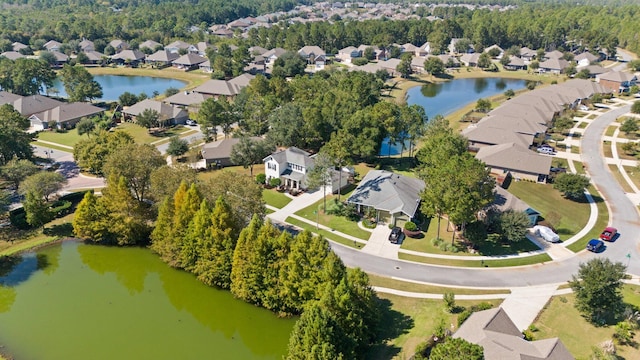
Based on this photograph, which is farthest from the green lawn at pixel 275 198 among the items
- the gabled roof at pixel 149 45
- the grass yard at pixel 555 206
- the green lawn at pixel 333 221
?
the gabled roof at pixel 149 45

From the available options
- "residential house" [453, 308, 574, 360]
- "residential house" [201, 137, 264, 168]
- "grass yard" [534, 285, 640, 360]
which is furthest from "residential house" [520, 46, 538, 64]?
"residential house" [453, 308, 574, 360]

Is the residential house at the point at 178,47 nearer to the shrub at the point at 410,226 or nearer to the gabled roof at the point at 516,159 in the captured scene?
the gabled roof at the point at 516,159

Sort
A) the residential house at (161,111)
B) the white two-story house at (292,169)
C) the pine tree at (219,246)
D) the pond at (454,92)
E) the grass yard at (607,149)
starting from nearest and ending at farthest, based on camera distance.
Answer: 1. the pine tree at (219,246)
2. the white two-story house at (292,169)
3. the grass yard at (607,149)
4. the residential house at (161,111)
5. the pond at (454,92)

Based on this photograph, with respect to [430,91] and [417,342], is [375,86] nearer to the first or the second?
[430,91]

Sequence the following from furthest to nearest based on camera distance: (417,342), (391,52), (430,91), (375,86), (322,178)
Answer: (391,52)
(430,91)
(375,86)
(322,178)
(417,342)

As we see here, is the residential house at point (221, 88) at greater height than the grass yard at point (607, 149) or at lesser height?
greater

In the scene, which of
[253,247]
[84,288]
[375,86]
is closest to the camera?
[253,247]

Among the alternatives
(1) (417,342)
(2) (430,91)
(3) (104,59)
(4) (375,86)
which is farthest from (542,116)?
(3) (104,59)
